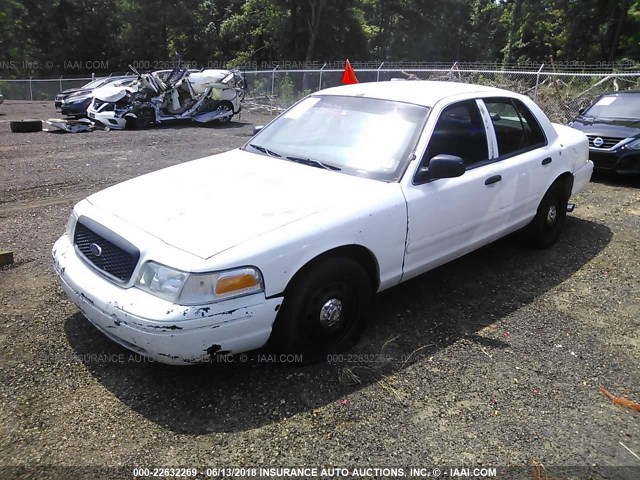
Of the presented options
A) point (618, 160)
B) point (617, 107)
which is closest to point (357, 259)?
point (618, 160)

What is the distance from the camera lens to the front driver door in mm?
3602

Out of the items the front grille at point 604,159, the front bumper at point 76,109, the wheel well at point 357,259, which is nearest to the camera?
the wheel well at point 357,259

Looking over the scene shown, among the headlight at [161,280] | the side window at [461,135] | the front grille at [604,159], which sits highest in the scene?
the side window at [461,135]

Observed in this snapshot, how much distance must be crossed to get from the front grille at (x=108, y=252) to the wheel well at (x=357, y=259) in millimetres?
897

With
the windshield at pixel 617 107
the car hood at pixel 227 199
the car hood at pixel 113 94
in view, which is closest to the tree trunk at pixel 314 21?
the car hood at pixel 113 94

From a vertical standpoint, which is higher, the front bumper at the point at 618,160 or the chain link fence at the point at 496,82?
the chain link fence at the point at 496,82

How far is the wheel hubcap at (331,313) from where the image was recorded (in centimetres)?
318

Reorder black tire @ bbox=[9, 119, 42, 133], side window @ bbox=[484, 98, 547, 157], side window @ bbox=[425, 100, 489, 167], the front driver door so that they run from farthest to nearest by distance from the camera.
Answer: black tire @ bbox=[9, 119, 42, 133]
side window @ bbox=[484, 98, 547, 157]
side window @ bbox=[425, 100, 489, 167]
the front driver door

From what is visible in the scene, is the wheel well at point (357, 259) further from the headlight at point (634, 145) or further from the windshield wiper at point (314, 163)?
the headlight at point (634, 145)

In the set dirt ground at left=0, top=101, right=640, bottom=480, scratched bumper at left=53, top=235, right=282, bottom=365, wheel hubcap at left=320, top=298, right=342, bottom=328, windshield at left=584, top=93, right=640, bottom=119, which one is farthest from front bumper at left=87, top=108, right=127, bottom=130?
wheel hubcap at left=320, top=298, right=342, bottom=328

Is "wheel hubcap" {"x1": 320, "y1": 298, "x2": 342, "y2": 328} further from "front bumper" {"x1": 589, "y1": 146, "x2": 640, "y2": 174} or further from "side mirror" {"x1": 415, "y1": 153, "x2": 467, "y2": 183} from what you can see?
"front bumper" {"x1": 589, "y1": 146, "x2": 640, "y2": 174}

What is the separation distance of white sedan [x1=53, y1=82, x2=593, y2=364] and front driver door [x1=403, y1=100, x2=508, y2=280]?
0.01m

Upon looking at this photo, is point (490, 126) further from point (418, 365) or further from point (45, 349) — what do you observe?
point (45, 349)

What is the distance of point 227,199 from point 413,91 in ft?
6.17
